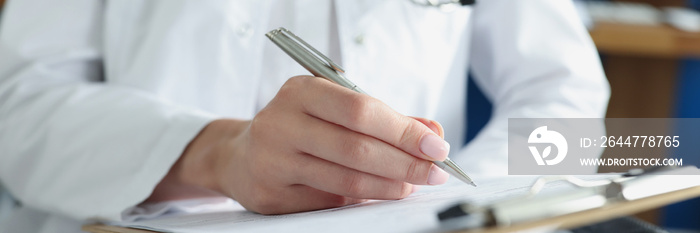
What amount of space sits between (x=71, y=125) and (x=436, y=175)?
300 mm

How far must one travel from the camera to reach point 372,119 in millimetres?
371

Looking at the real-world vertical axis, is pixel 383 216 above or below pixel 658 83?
above

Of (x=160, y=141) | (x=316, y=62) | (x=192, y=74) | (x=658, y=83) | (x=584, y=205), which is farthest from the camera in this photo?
(x=658, y=83)

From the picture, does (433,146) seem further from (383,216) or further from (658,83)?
(658,83)

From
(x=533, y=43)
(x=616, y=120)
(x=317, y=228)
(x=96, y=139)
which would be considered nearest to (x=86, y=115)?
(x=96, y=139)

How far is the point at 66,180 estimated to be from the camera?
1.77 ft

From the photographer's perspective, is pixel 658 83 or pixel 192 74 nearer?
pixel 192 74

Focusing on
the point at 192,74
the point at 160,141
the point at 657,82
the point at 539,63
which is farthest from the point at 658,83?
the point at 160,141

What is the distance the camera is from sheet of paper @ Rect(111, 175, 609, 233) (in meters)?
0.30

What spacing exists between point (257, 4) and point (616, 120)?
1.45 metres

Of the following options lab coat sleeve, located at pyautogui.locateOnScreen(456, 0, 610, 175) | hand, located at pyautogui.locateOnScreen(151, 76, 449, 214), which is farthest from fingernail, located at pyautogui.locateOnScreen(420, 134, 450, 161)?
lab coat sleeve, located at pyautogui.locateOnScreen(456, 0, 610, 175)

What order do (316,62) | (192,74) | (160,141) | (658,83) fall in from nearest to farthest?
(316,62) → (160,141) → (192,74) → (658,83)

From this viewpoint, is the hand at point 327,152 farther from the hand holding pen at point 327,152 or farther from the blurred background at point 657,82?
the blurred background at point 657,82

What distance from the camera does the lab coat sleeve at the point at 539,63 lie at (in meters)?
0.68
